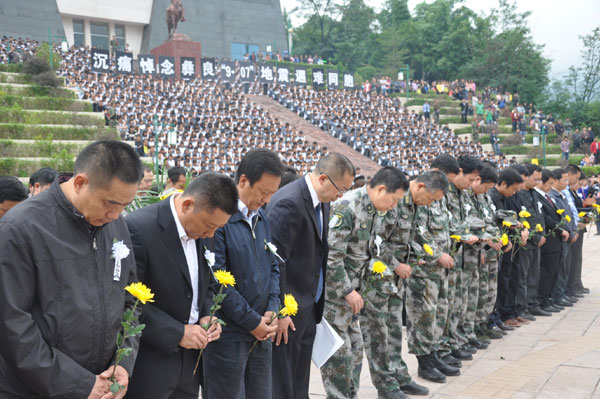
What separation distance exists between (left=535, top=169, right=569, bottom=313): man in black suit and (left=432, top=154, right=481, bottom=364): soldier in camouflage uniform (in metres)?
2.43

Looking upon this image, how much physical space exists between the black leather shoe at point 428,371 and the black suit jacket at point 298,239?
72.0 inches

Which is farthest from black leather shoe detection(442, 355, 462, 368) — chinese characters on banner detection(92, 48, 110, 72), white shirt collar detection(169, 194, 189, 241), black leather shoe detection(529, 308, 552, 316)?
chinese characters on banner detection(92, 48, 110, 72)

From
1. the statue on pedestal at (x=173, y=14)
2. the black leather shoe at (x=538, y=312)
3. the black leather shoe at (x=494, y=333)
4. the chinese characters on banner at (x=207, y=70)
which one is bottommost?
the black leather shoe at (x=538, y=312)

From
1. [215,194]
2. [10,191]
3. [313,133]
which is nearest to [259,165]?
[215,194]

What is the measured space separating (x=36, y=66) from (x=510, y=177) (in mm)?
19266

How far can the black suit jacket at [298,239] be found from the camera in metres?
3.46

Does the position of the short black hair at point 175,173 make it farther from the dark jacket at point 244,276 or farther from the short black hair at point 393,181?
the dark jacket at point 244,276

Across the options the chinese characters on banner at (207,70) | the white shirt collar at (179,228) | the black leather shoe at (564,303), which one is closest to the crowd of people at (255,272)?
the white shirt collar at (179,228)

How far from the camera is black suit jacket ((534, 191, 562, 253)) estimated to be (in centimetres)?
762

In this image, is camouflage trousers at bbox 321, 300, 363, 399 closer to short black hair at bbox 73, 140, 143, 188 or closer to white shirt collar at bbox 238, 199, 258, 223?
white shirt collar at bbox 238, 199, 258, 223

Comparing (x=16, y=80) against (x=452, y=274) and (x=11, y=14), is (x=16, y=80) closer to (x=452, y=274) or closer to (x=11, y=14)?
(x=11, y=14)

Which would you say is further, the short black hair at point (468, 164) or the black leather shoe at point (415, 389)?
the short black hair at point (468, 164)

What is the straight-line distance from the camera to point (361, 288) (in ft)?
13.6

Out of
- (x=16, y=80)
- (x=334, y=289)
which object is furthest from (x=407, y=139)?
(x=334, y=289)
